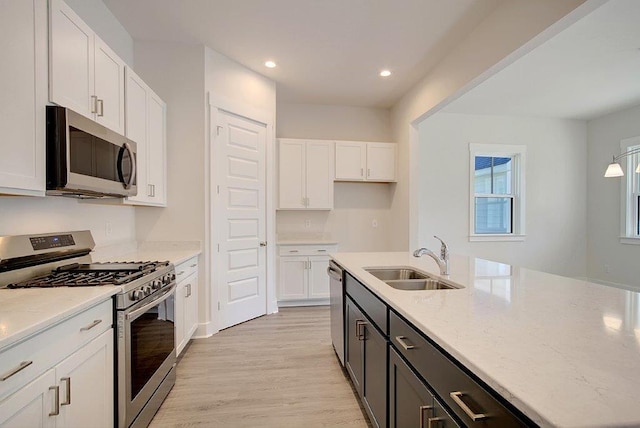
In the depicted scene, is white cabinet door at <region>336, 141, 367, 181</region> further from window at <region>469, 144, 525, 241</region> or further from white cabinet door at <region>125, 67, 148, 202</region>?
white cabinet door at <region>125, 67, 148, 202</region>

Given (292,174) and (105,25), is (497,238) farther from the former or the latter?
(105,25)

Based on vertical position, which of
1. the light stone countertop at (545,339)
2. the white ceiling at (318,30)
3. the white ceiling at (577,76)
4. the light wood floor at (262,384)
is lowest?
the light wood floor at (262,384)

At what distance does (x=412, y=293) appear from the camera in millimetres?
1461

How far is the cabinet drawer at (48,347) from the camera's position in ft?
3.11

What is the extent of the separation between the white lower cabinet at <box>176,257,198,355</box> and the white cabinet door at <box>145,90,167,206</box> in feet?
2.30

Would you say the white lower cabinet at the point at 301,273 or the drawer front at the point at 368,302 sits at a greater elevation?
the drawer front at the point at 368,302

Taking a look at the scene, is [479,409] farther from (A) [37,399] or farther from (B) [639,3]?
(B) [639,3]

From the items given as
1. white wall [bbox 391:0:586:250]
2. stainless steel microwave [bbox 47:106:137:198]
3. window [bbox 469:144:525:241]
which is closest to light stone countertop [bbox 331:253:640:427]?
stainless steel microwave [bbox 47:106:137:198]

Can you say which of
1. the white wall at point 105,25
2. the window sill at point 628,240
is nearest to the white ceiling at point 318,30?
the white wall at point 105,25

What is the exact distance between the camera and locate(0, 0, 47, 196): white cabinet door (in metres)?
1.29

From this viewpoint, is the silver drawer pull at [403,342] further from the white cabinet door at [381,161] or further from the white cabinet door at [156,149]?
the white cabinet door at [381,161]

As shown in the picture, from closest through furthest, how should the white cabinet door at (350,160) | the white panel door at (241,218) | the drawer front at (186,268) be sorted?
1. the drawer front at (186,268)
2. the white panel door at (241,218)
3. the white cabinet door at (350,160)

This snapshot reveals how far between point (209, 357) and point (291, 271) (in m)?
1.69

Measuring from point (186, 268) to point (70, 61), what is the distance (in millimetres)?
1710
